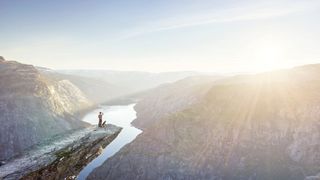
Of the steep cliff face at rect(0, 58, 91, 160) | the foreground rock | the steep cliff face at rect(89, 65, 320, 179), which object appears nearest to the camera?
the foreground rock

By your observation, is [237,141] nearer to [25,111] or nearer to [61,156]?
[61,156]

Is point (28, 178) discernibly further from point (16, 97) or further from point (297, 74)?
point (16, 97)

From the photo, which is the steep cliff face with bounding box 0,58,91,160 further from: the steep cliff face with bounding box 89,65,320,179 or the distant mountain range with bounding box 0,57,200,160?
the steep cliff face with bounding box 89,65,320,179

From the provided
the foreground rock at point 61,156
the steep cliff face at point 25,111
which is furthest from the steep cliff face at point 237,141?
the foreground rock at point 61,156

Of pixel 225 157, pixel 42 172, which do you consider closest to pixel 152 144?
pixel 225 157

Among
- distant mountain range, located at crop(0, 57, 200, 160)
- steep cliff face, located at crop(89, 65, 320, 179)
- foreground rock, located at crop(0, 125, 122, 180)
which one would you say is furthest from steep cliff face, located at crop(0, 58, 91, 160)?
foreground rock, located at crop(0, 125, 122, 180)
